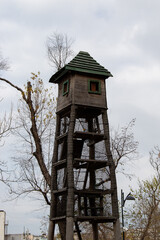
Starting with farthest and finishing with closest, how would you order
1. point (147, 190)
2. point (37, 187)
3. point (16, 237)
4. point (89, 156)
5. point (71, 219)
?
point (16, 237) < point (147, 190) < point (37, 187) < point (89, 156) < point (71, 219)

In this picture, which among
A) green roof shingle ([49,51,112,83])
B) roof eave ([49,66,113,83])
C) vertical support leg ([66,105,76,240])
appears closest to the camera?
vertical support leg ([66,105,76,240])

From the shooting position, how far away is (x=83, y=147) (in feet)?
51.1

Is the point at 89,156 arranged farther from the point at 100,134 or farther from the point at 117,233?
the point at 117,233

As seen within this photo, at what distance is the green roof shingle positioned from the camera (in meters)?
14.6

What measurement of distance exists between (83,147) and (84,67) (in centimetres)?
340

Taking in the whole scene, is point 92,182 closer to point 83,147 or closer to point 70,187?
point 83,147

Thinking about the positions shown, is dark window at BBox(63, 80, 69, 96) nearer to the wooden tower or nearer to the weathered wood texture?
the wooden tower

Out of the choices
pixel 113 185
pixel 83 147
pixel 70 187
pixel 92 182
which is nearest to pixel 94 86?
pixel 83 147

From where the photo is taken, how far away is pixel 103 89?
595 inches

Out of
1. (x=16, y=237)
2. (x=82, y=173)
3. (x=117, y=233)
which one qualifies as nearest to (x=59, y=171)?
(x=82, y=173)

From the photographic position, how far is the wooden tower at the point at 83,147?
539 inches

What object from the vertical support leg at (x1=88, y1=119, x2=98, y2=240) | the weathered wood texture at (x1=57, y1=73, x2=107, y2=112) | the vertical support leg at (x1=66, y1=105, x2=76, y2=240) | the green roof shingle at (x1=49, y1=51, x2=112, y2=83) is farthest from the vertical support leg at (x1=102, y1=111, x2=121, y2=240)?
the green roof shingle at (x1=49, y1=51, x2=112, y2=83)

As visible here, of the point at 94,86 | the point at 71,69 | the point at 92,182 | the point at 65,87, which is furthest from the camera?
the point at 65,87

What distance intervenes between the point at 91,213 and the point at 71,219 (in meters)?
1.78
